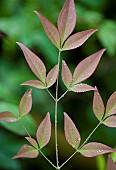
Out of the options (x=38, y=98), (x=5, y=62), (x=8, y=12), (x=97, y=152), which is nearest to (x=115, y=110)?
(x=97, y=152)

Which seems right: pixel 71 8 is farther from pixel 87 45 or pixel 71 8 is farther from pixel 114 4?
pixel 114 4

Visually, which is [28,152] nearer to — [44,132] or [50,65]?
[44,132]

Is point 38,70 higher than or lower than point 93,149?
higher

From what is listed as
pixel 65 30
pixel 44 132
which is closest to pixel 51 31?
pixel 65 30

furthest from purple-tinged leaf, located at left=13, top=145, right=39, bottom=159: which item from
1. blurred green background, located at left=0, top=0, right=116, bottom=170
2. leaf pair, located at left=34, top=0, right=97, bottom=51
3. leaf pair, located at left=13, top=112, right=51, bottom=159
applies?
blurred green background, located at left=0, top=0, right=116, bottom=170

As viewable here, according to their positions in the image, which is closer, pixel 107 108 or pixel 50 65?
pixel 107 108

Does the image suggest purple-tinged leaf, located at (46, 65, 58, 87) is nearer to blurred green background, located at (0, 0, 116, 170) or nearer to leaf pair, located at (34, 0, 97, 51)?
leaf pair, located at (34, 0, 97, 51)
